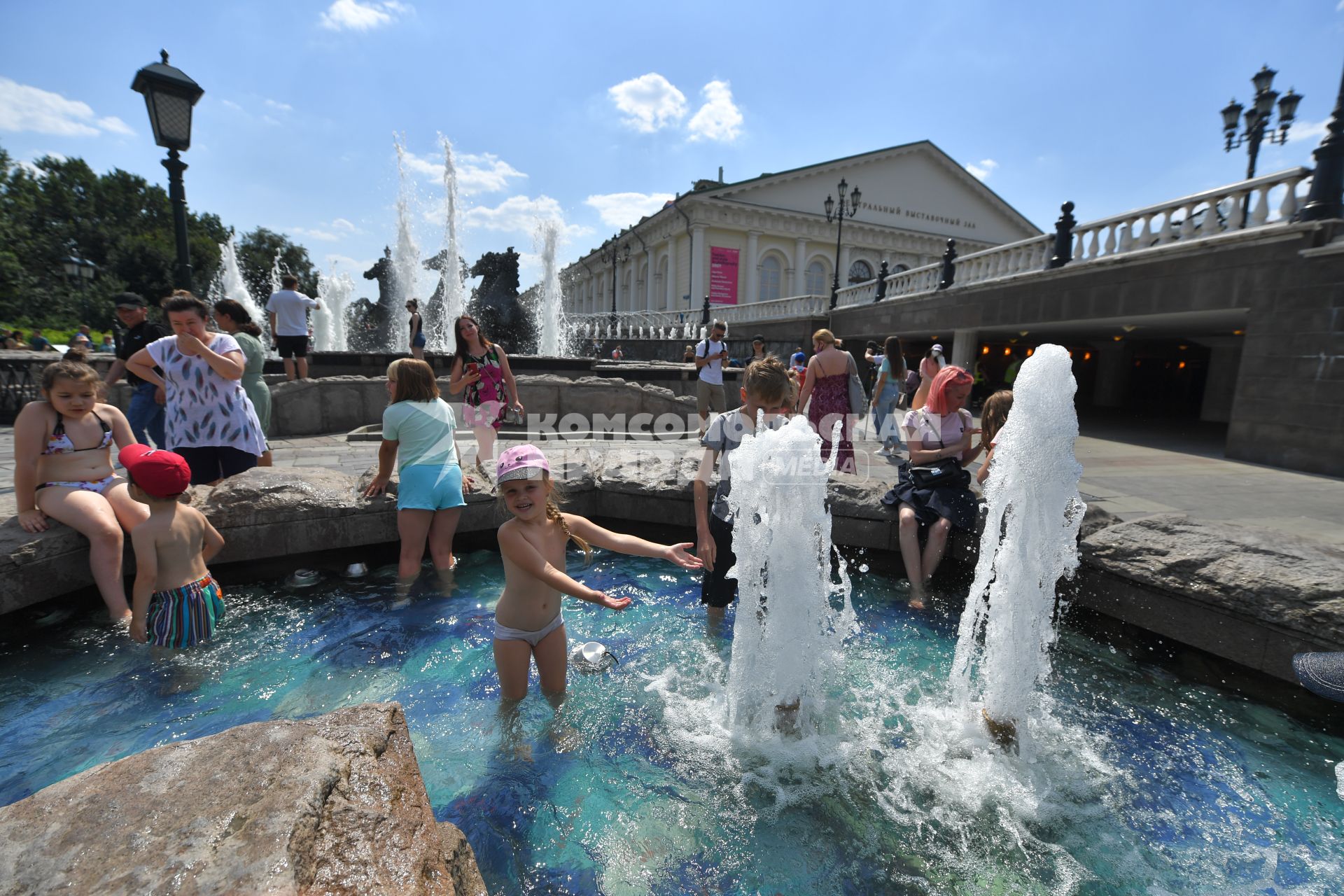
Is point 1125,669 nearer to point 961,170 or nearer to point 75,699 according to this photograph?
point 75,699

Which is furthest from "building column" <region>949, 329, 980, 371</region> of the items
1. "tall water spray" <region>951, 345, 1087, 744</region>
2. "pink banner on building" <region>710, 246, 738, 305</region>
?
"pink banner on building" <region>710, 246, 738, 305</region>

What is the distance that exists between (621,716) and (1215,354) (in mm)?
17918

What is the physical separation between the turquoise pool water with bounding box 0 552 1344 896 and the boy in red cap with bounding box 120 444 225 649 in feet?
0.73

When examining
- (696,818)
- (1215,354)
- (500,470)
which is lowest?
(696,818)

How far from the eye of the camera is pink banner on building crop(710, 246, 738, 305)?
37.6 metres

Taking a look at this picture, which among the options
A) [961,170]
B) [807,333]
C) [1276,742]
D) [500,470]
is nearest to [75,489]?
[500,470]

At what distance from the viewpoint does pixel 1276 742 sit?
277cm

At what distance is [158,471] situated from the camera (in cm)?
286

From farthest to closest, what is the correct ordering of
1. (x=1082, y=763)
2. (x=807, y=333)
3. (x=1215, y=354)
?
(x=807, y=333) < (x=1215, y=354) < (x=1082, y=763)

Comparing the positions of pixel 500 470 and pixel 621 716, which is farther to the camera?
pixel 621 716

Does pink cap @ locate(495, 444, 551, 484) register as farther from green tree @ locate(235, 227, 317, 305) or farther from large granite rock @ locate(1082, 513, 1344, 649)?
green tree @ locate(235, 227, 317, 305)

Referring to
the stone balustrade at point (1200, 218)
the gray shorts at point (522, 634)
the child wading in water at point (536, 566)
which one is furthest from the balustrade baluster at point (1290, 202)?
the gray shorts at point (522, 634)

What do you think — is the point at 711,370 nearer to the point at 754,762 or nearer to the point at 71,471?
the point at 754,762

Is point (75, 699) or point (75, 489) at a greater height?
point (75, 489)
